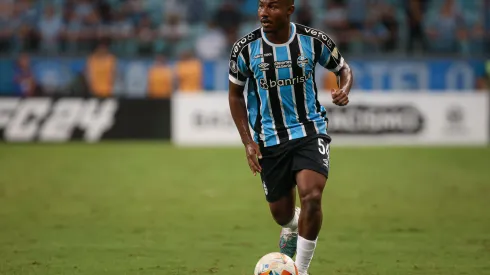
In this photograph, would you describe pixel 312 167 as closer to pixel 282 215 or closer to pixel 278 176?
pixel 278 176

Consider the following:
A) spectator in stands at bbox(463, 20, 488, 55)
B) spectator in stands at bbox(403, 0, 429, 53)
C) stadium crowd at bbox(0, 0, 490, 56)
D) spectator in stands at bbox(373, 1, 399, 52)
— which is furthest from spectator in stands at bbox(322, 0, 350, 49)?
spectator in stands at bbox(463, 20, 488, 55)

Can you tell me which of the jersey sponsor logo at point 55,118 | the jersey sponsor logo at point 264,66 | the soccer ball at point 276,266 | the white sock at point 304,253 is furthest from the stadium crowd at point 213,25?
the soccer ball at point 276,266

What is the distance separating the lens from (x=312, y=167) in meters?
6.93

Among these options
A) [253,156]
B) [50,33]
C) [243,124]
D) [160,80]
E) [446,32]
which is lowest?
[160,80]

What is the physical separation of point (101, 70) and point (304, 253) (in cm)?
1921

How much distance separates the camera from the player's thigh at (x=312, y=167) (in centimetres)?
682

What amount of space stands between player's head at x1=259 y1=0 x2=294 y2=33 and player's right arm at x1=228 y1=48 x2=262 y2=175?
0.36 metres

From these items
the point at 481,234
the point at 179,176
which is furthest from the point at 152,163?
the point at 481,234

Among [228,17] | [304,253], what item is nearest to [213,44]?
[228,17]

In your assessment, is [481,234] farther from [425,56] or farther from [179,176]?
[425,56]

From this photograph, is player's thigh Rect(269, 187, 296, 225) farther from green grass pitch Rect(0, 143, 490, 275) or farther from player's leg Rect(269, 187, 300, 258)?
green grass pitch Rect(0, 143, 490, 275)

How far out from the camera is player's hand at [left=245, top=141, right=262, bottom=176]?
7091mm

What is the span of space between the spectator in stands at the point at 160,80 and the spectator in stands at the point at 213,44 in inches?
44.1

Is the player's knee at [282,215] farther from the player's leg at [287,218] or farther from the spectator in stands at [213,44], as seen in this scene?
the spectator in stands at [213,44]
